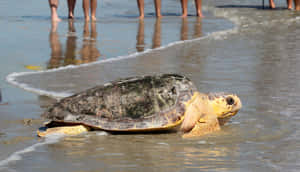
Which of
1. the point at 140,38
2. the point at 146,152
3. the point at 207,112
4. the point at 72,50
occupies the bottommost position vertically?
the point at 146,152

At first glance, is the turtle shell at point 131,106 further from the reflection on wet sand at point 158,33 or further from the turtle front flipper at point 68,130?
the reflection on wet sand at point 158,33

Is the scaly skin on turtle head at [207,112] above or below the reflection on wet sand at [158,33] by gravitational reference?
below

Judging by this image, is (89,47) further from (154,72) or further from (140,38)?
(154,72)

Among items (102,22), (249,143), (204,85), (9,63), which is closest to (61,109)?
(249,143)

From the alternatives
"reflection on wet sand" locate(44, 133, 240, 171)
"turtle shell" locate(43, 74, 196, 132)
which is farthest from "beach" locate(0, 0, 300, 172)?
"turtle shell" locate(43, 74, 196, 132)

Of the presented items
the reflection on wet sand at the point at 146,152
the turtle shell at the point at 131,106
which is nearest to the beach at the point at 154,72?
the reflection on wet sand at the point at 146,152

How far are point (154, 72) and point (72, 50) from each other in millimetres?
2681

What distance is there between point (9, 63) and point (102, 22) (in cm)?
652

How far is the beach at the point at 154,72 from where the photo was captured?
300cm

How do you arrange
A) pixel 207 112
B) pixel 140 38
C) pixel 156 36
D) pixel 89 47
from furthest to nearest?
pixel 156 36, pixel 140 38, pixel 89 47, pixel 207 112

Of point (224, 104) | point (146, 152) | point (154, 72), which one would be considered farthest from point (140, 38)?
point (146, 152)

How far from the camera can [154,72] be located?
20.4ft

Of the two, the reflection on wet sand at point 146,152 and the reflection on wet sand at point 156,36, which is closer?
the reflection on wet sand at point 146,152

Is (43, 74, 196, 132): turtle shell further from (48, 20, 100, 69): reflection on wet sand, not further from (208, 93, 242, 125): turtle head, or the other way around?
(48, 20, 100, 69): reflection on wet sand
